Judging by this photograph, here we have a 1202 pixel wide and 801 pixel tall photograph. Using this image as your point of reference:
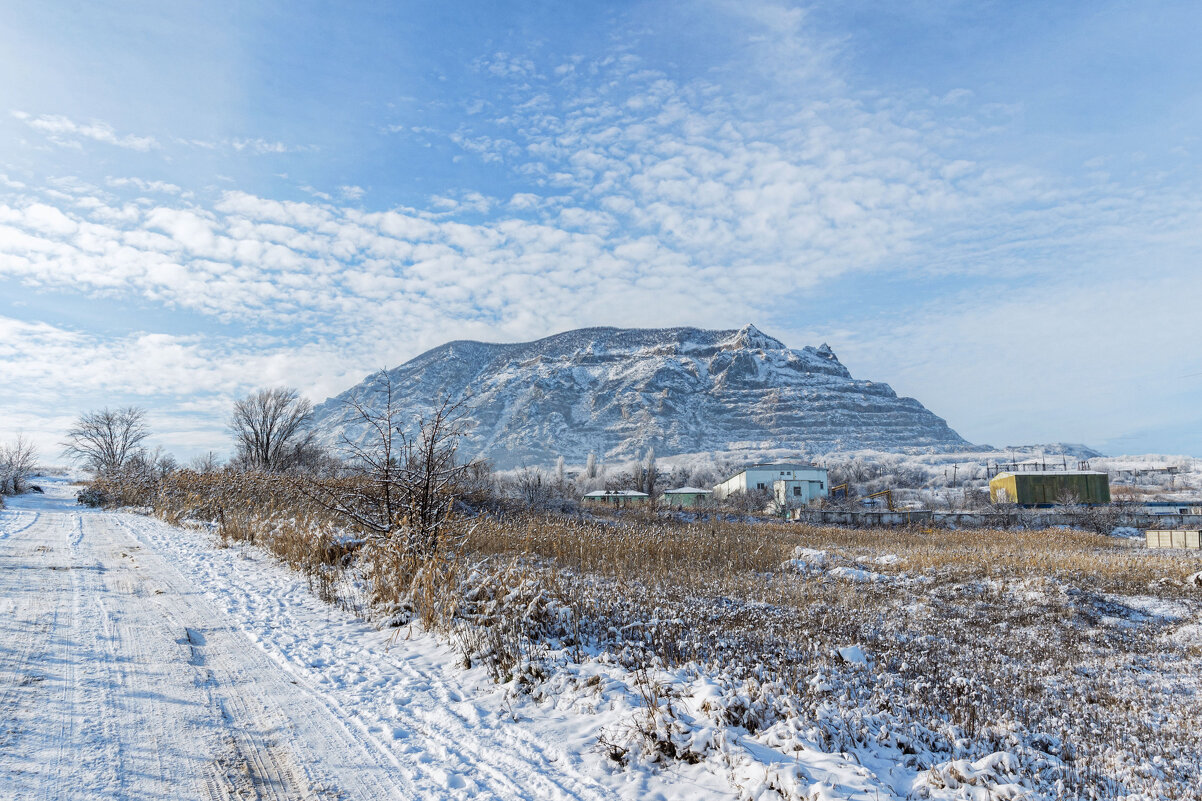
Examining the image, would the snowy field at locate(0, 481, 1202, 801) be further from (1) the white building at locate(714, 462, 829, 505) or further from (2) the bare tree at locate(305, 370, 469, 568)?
(1) the white building at locate(714, 462, 829, 505)

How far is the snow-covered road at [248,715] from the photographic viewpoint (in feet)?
12.0

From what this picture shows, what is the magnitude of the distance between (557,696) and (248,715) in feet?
7.44

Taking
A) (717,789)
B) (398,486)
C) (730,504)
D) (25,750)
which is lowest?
(730,504)

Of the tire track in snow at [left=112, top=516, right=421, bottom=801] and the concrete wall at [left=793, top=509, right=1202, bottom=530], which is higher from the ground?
the tire track in snow at [left=112, top=516, right=421, bottom=801]

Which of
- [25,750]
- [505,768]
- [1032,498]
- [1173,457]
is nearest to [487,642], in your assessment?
[505,768]

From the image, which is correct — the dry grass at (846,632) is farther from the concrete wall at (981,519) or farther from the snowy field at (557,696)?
the concrete wall at (981,519)

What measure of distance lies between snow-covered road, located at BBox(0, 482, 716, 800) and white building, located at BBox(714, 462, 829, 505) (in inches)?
3200

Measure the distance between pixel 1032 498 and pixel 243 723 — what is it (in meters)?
80.4

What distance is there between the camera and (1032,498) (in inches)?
2680

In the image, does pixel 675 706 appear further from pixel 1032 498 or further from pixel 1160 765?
pixel 1032 498

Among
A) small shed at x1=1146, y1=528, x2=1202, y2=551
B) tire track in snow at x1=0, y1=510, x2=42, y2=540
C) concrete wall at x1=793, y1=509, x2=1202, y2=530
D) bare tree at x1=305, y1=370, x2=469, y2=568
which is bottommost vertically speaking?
concrete wall at x1=793, y1=509, x2=1202, y2=530

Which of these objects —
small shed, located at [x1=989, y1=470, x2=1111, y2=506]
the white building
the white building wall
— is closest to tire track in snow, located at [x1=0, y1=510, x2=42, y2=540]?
the white building

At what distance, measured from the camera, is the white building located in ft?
280

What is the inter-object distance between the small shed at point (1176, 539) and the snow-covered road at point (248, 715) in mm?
34568
